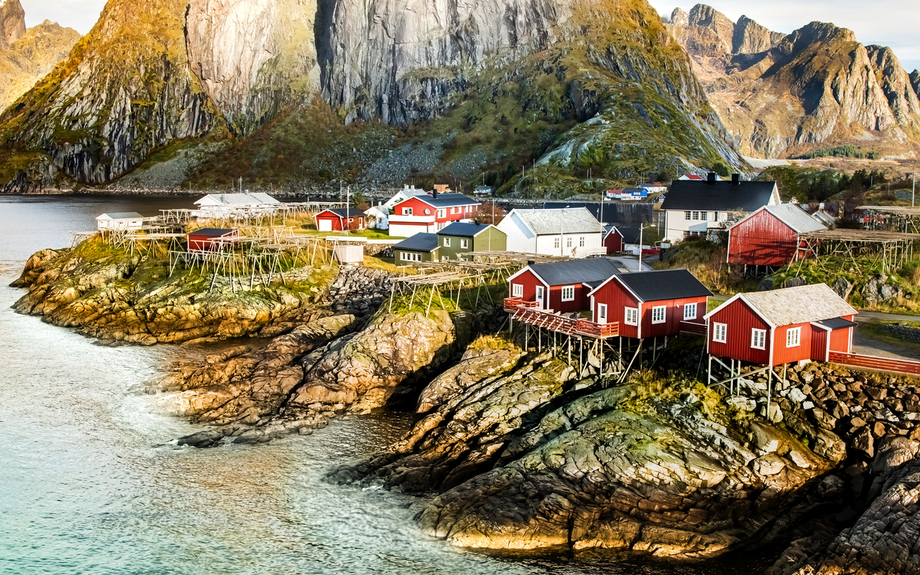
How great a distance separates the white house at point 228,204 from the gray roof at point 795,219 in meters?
62.0

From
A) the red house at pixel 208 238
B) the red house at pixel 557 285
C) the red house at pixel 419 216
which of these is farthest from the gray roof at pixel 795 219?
the red house at pixel 208 238

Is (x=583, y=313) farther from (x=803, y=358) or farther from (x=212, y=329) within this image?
(x=212, y=329)

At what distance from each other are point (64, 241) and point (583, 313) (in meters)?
79.6

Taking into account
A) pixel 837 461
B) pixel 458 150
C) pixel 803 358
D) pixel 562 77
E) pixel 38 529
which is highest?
pixel 562 77

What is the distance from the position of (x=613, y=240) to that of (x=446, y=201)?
20.6m

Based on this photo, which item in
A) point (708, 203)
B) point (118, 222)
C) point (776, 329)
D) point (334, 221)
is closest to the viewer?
point (776, 329)

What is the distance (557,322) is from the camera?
36.2 meters

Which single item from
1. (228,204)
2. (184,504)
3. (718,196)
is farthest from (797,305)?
(228,204)

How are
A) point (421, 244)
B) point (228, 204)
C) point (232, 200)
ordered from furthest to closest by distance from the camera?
point (232, 200), point (228, 204), point (421, 244)

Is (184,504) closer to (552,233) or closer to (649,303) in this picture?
(649,303)

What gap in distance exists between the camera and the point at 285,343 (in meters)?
44.3

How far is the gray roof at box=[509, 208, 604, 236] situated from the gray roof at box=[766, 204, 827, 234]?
661 inches

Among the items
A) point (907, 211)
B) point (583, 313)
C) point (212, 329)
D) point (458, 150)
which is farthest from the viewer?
point (458, 150)

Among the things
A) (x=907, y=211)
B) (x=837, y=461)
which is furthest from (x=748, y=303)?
(x=907, y=211)
